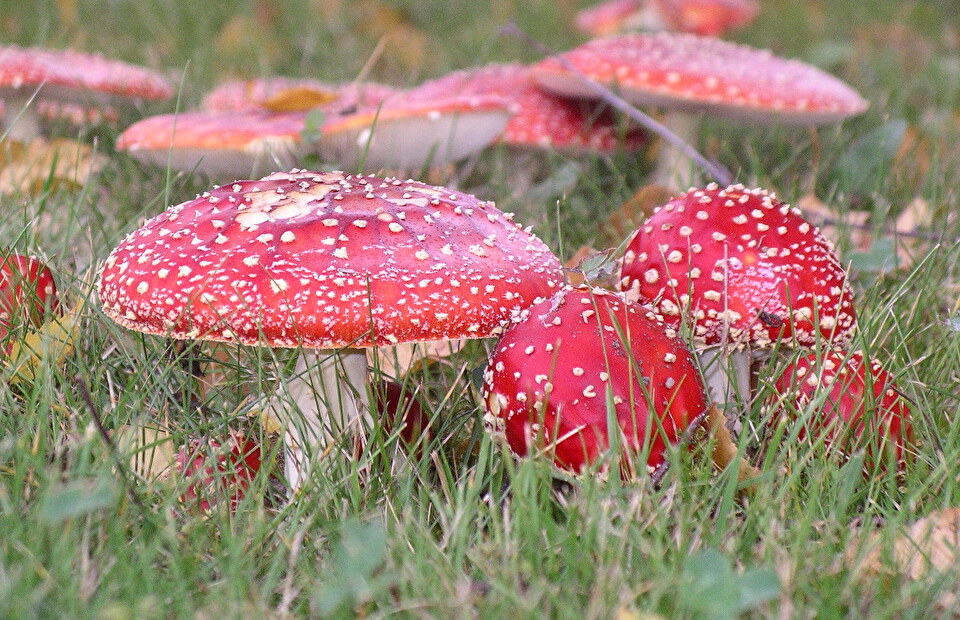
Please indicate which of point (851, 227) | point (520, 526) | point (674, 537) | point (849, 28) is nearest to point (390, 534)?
point (520, 526)

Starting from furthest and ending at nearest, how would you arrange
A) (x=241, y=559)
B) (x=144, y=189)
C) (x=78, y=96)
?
(x=78, y=96) → (x=144, y=189) → (x=241, y=559)

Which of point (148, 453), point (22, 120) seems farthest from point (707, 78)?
point (22, 120)

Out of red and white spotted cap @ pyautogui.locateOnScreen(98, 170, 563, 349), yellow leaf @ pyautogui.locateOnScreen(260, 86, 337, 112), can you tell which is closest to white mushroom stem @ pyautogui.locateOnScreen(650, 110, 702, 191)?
yellow leaf @ pyautogui.locateOnScreen(260, 86, 337, 112)

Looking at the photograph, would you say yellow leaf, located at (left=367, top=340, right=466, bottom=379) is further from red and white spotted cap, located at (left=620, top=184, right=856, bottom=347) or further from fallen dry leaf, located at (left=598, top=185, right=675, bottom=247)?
fallen dry leaf, located at (left=598, top=185, right=675, bottom=247)

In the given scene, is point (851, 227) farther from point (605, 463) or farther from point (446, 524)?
point (446, 524)

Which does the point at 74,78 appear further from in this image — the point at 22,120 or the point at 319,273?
the point at 319,273
